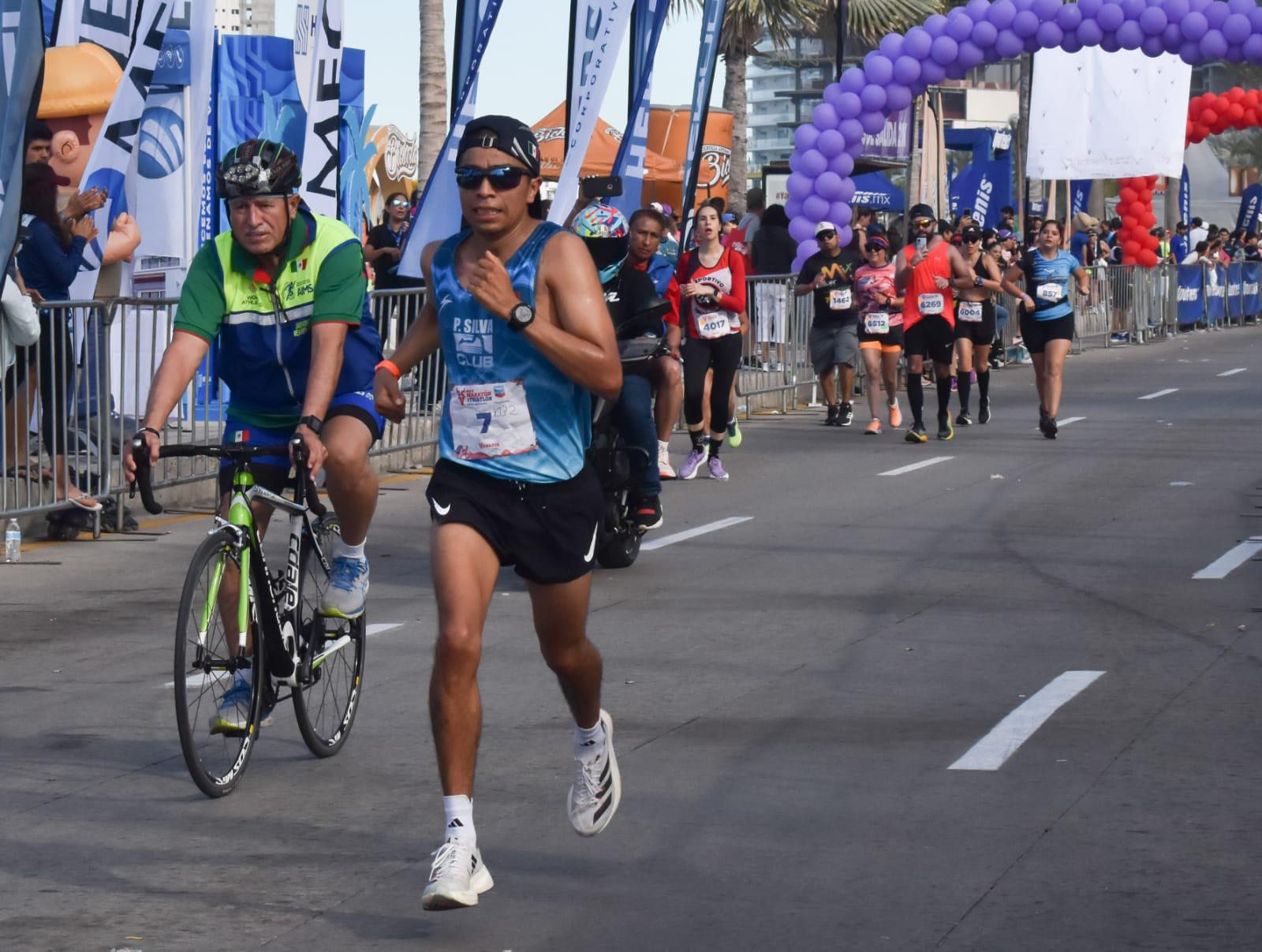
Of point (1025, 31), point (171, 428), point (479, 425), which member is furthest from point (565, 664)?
point (1025, 31)

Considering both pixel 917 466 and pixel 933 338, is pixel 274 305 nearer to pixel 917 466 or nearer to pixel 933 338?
pixel 917 466

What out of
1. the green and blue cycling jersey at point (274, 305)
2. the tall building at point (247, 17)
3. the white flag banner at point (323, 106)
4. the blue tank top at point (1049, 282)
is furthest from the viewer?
the tall building at point (247, 17)

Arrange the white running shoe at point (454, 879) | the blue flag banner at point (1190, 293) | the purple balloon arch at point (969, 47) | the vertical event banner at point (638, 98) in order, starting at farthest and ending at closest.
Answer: the blue flag banner at point (1190, 293)
the purple balloon arch at point (969, 47)
the vertical event banner at point (638, 98)
the white running shoe at point (454, 879)

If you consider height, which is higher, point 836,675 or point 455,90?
point 455,90

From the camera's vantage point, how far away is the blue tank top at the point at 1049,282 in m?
18.5

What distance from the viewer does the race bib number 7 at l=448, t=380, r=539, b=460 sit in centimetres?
529

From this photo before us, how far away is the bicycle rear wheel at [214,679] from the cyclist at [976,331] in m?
13.9

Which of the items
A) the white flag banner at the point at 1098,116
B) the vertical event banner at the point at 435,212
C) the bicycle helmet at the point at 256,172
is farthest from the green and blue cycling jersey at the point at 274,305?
the white flag banner at the point at 1098,116

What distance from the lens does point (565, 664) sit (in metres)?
5.45

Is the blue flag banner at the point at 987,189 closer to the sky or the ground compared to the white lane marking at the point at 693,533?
closer to the sky

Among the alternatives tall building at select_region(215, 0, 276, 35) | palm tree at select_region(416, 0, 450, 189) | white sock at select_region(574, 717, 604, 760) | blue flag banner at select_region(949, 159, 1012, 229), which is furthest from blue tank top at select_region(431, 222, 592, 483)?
blue flag banner at select_region(949, 159, 1012, 229)

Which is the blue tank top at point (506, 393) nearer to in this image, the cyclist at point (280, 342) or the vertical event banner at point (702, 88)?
the cyclist at point (280, 342)

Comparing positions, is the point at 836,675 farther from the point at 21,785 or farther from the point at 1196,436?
the point at 1196,436

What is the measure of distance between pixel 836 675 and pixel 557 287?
3321mm
